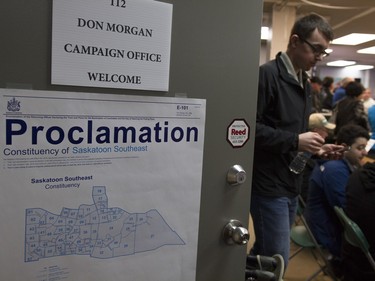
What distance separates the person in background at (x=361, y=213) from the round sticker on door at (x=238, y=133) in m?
1.23

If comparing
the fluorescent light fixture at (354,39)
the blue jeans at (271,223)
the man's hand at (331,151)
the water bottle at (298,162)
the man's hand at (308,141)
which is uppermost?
the fluorescent light fixture at (354,39)

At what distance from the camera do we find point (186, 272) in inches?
37.7

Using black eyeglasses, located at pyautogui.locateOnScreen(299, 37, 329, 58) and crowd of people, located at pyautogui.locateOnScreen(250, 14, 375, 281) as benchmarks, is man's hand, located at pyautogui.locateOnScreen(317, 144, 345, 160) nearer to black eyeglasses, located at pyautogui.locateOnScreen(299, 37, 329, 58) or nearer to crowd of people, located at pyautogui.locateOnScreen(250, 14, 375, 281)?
crowd of people, located at pyautogui.locateOnScreen(250, 14, 375, 281)

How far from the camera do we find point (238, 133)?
3.21 ft

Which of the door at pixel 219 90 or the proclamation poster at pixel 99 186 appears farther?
the door at pixel 219 90

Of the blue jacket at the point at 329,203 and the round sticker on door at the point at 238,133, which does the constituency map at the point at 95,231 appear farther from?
the blue jacket at the point at 329,203

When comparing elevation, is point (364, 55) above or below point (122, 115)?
above

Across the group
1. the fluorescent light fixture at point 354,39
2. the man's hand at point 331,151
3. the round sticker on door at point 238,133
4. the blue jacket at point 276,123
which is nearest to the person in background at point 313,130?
the man's hand at point 331,151

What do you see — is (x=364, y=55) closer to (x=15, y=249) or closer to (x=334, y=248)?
(x=334, y=248)

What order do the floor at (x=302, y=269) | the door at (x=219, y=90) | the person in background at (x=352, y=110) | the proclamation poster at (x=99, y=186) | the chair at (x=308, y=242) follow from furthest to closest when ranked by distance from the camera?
the person in background at (x=352, y=110) < the floor at (x=302, y=269) < the chair at (x=308, y=242) < the door at (x=219, y=90) < the proclamation poster at (x=99, y=186)

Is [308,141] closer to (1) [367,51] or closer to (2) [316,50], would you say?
(2) [316,50]

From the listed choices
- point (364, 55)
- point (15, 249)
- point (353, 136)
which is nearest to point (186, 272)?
point (15, 249)

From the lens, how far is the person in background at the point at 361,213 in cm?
188

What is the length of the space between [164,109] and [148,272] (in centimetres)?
42
